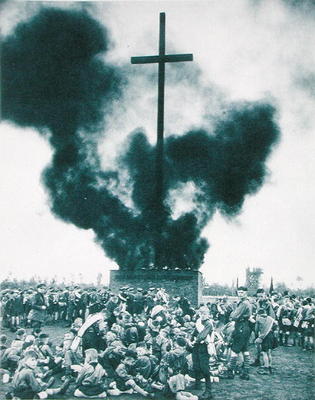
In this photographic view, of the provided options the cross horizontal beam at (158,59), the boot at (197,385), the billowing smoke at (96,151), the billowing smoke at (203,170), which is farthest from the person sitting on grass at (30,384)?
the cross horizontal beam at (158,59)

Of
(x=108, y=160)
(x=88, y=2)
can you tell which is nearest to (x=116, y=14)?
(x=88, y=2)

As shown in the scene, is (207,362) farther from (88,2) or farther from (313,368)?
(88,2)

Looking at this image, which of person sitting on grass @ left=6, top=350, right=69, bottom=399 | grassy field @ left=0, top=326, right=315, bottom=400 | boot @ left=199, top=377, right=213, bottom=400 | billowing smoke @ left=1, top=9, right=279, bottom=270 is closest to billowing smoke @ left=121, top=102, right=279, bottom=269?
billowing smoke @ left=1, top=9, right=279, bottom=270

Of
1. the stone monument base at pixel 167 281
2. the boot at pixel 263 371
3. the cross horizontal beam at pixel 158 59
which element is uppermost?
the cross horizontal beam at pixel 158 59

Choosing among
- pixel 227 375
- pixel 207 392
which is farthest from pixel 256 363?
pixel 207 392

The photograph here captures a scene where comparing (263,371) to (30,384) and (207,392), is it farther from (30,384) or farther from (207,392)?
(30,384)

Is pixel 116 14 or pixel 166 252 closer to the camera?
pixel 116 14

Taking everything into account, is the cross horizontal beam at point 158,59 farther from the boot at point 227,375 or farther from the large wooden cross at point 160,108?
the boot at point 227,375
